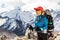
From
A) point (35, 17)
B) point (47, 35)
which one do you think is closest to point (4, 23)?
point (35, 17)

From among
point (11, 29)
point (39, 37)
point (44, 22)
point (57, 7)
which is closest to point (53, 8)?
point (57, 7)

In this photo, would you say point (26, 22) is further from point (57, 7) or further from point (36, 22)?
point (57, 7)

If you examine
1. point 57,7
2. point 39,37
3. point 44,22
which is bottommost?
point 39,37

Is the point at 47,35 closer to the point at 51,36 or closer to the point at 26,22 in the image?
the point at 51,36

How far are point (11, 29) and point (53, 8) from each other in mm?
520

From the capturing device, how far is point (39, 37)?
7.52 ft

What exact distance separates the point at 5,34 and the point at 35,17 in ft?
1.23

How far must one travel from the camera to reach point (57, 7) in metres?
2.39

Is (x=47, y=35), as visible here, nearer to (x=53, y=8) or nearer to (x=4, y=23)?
(x=53, y=8)

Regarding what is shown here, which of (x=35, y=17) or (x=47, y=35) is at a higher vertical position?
(x=35, y=17)

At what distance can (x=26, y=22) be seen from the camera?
2348 millimetres

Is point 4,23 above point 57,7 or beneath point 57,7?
beneath

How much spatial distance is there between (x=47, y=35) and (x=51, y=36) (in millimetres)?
48

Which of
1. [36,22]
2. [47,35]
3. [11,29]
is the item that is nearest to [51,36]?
[47,35]
